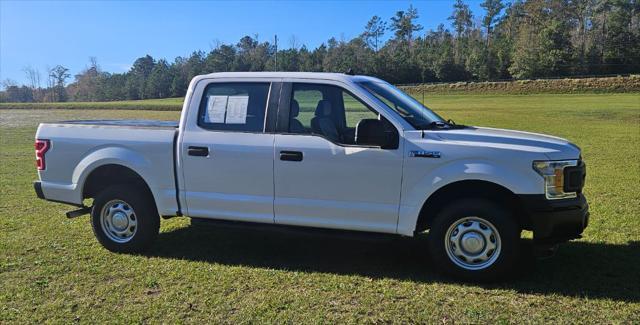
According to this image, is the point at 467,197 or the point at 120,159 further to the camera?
the point at 120,159

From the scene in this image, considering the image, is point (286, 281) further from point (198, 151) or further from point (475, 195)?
point (475, 195)

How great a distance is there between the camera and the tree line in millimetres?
82062

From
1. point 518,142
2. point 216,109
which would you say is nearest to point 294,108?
point 216,109

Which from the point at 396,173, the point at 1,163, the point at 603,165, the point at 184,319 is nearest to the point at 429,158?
the point at 396,173

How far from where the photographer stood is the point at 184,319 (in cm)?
412

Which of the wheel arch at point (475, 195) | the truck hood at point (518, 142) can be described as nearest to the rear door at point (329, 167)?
the wheel arch at point (475, 195)

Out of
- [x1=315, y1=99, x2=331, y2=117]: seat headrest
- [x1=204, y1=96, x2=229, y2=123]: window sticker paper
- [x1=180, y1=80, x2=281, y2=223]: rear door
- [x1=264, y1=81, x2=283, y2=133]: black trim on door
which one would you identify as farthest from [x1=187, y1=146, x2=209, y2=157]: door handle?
[x1=315, y1=99, x2=331, y2=117]: seat headrest

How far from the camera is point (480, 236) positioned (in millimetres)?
4668

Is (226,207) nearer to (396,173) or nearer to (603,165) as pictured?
(396,173)

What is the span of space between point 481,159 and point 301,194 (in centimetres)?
168

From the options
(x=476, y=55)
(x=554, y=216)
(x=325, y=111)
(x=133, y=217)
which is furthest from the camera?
(x=476, y=55)

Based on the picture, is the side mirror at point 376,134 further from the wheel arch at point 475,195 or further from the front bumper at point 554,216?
the front bumper at point 554,216

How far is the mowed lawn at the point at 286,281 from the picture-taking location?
419cm

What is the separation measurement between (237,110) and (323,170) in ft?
3.68
